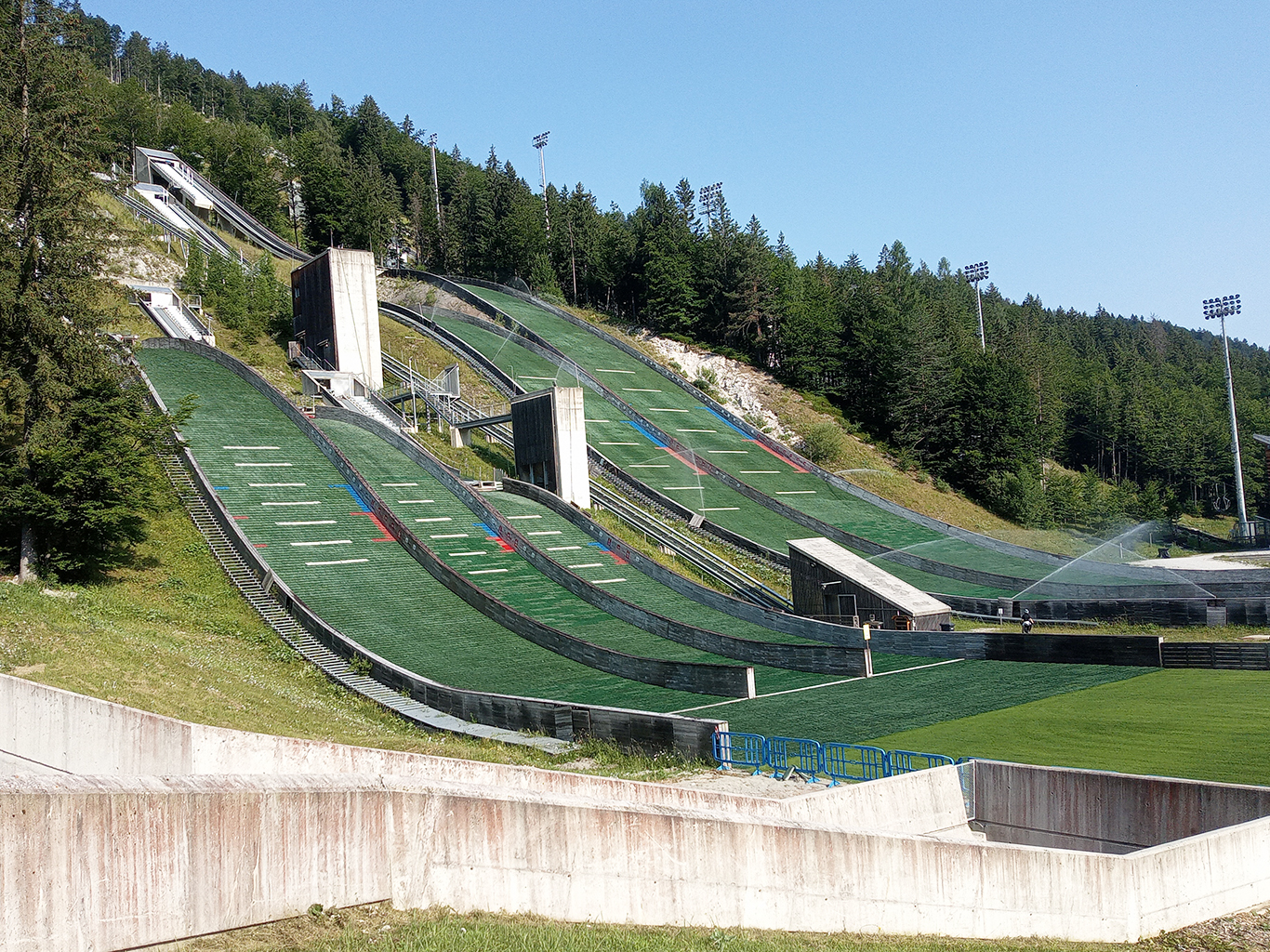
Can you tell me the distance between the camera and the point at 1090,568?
36.7 m

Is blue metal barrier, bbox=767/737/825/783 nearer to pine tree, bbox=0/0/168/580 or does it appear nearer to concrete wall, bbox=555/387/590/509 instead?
pine tree, bbox=0/0/168/580

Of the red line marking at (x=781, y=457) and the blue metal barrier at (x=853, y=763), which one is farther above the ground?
the red line marking at (x=781, y=457)

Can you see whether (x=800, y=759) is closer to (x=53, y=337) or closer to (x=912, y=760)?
(x=912, y=760)

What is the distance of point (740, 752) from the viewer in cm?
1587

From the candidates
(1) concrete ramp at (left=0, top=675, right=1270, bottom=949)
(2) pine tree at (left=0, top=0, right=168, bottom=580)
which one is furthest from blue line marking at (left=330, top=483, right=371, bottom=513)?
(1) concrete ramp at (left=0, top=675, right=1270, bottom=949)

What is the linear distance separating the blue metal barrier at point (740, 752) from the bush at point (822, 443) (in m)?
40.9

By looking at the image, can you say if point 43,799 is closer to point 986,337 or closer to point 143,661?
point 143,661

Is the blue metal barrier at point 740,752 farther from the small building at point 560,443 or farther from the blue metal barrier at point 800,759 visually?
the small building at point 560,443

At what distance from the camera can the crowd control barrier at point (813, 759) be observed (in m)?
14.4

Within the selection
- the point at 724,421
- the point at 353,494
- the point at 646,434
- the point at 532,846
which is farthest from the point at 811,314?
the point at 532,846

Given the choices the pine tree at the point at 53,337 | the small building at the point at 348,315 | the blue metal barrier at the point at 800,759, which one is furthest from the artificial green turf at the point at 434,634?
the small building at the point at 348,315

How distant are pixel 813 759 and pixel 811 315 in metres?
57.0

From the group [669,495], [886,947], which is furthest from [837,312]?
[886,947]

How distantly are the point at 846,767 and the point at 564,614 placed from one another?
13.9 m
